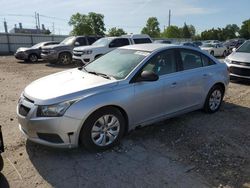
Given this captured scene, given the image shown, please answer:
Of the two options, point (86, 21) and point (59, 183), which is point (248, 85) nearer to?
point (59, 183)

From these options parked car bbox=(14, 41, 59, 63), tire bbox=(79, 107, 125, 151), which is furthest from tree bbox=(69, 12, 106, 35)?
tire bbox=(79, 107, 125, 151)

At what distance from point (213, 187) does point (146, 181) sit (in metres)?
0.85

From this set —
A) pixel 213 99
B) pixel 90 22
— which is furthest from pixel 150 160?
pixel 90 22

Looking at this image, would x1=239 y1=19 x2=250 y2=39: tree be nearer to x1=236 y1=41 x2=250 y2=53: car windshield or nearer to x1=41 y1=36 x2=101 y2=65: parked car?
x1=41 y1=36 x2=101 y2=65: parked car

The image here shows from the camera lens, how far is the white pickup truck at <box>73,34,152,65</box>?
15484 millimetres

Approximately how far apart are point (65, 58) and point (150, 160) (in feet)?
47.8

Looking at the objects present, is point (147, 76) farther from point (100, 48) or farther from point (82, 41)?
point (82, 41)

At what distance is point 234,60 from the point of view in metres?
10.1

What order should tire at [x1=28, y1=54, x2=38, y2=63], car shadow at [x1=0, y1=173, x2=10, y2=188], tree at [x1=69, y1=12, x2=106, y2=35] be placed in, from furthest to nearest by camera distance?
1. tree at [x1=69, y1=12, x2=106, y2=35]
2. tire at [x1=28, y1=54, x2=38, y2=63]
3. car shadow at [x1=0, y1=173, x2=10, y2=188]

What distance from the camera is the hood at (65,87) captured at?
13.6ft

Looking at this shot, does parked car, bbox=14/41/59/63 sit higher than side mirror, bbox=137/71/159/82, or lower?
lower

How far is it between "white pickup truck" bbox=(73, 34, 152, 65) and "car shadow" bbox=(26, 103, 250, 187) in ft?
34.2

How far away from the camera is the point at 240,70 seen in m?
9.90

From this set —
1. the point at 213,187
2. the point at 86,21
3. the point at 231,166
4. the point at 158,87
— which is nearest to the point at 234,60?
the point at 158,87
